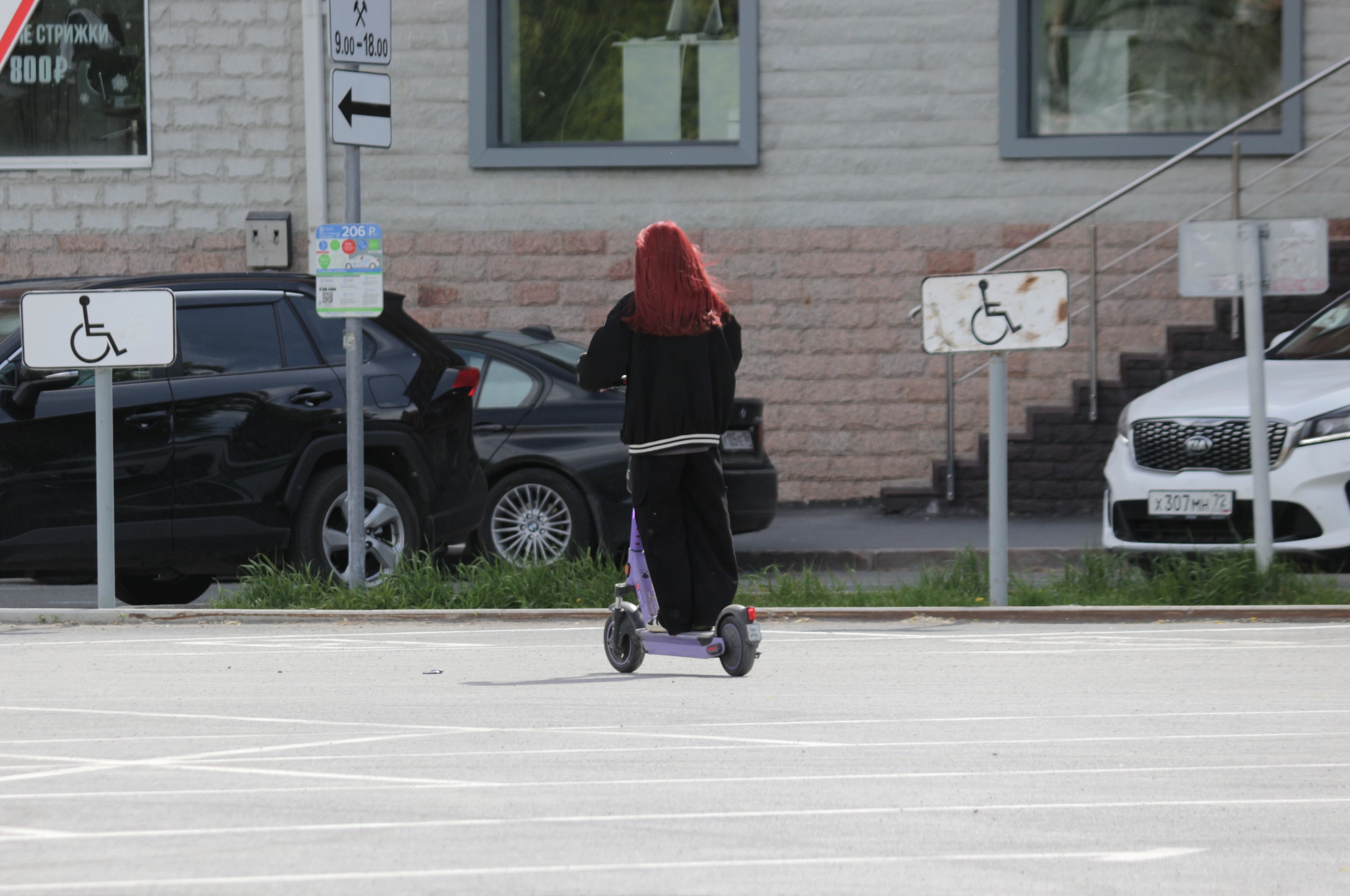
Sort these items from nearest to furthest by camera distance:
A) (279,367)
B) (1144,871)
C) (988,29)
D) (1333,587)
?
1. (1144,871)
2. (1333,587)
3. (279,367)
4. (988,29)

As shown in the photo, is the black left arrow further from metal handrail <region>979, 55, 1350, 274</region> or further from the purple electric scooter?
metal handrail <region>979, 55, 1350, 274</region>

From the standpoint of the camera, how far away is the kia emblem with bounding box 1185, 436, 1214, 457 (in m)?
9.70

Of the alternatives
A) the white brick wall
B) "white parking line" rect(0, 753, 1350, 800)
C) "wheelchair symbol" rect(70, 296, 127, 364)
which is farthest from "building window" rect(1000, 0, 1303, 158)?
"white parking line" rect(0, 753, 1350, 800)

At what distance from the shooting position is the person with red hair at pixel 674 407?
23.3 feet

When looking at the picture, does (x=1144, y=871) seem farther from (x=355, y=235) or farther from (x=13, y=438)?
(x=13, y=438)

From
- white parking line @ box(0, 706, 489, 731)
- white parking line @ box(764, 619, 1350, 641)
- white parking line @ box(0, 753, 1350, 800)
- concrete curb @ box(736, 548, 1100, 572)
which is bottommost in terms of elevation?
concrete curb @ box(736, 548, 1100, 572)

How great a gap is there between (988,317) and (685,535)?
280cm

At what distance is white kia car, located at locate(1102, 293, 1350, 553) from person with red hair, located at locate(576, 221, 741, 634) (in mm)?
3346

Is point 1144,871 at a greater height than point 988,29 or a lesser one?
lesser

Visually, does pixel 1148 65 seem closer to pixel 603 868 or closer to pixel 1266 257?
pixel 1266 257

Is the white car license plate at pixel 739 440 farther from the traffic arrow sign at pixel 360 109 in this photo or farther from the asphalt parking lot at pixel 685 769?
the asphalt parking lot at pixel 685 769

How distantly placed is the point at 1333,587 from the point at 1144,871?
5.63 meters

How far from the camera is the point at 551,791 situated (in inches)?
205

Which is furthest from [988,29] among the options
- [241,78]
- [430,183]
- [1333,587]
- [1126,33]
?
[1333,587]
